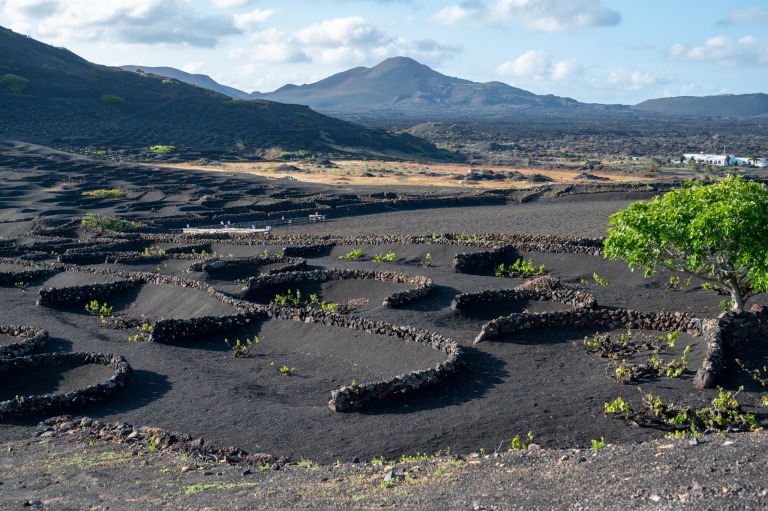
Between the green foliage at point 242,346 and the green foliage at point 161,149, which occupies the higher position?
the green foliage at point 161,149

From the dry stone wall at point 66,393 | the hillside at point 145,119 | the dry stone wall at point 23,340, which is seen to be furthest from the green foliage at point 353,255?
the hillside at point 145,119

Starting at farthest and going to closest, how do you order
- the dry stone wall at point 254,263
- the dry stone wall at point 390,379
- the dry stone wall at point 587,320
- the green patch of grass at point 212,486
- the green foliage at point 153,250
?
1. the green foliage at point 153,250
2. the dry stone wall at point 254,263
3. the dry stone wall at point 587,320
4. the dry stone wall at point 390,379
5. the green patch of grass at point 212,486

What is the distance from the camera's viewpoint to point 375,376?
17.0 meters

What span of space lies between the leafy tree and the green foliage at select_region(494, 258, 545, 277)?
7.05m

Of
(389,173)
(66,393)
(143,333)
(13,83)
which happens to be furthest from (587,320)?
(13,83)

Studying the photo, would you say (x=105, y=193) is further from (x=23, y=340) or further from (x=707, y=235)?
(x=707, y=235)

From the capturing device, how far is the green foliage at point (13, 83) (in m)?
99.9

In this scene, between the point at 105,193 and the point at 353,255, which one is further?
the point at 105,193

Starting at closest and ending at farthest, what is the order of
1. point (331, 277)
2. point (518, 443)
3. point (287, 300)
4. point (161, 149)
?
1. point (518, 443)
2. point (287, 300)
3. point (331, 277)
4. point (161, 149)

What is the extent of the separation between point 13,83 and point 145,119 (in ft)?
51.5

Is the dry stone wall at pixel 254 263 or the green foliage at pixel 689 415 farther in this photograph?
the dry stone wall at pixel 254 263

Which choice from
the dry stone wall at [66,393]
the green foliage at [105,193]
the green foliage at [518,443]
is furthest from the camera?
the green foliage at [105,193]

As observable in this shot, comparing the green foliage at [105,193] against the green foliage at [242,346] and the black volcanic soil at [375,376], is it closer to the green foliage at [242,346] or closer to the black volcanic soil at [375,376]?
the black volcanic soil at [375,376]

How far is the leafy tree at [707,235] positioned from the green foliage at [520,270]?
705 cm
